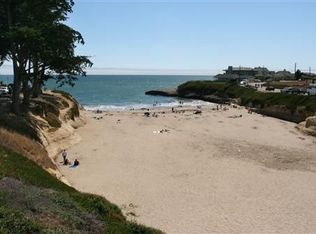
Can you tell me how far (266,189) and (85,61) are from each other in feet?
75.8

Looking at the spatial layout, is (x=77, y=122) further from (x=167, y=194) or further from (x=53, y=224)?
(x=53, y=224)

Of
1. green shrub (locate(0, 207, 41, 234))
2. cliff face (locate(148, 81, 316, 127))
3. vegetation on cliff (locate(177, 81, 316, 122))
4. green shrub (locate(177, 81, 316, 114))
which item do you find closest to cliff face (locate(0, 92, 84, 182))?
green shrub (locate(0, 207, 41, 234))

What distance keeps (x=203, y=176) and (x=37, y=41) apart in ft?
57.1

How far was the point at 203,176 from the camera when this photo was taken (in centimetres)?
3186

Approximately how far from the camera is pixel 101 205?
1556cm

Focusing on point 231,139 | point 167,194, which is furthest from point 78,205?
point 231,139

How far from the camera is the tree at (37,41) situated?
37625 millimetres

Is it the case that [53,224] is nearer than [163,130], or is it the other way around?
[53,224]

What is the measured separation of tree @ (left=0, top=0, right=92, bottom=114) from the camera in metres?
37.6

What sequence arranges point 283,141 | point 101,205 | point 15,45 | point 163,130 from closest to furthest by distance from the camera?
point 101,205 → point 15,45 → point 283,141 → point 163,130

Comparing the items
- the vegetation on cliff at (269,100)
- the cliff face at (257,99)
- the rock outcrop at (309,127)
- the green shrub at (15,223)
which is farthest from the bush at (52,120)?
the cliff face at (257,99)

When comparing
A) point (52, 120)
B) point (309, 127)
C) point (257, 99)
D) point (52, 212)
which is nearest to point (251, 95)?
point (257, 99)

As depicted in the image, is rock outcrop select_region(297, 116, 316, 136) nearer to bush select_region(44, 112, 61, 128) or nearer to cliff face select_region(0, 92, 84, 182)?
cliff face select_region(0, 92, 84, 182)

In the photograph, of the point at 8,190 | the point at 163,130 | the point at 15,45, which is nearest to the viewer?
the point at 8,190
